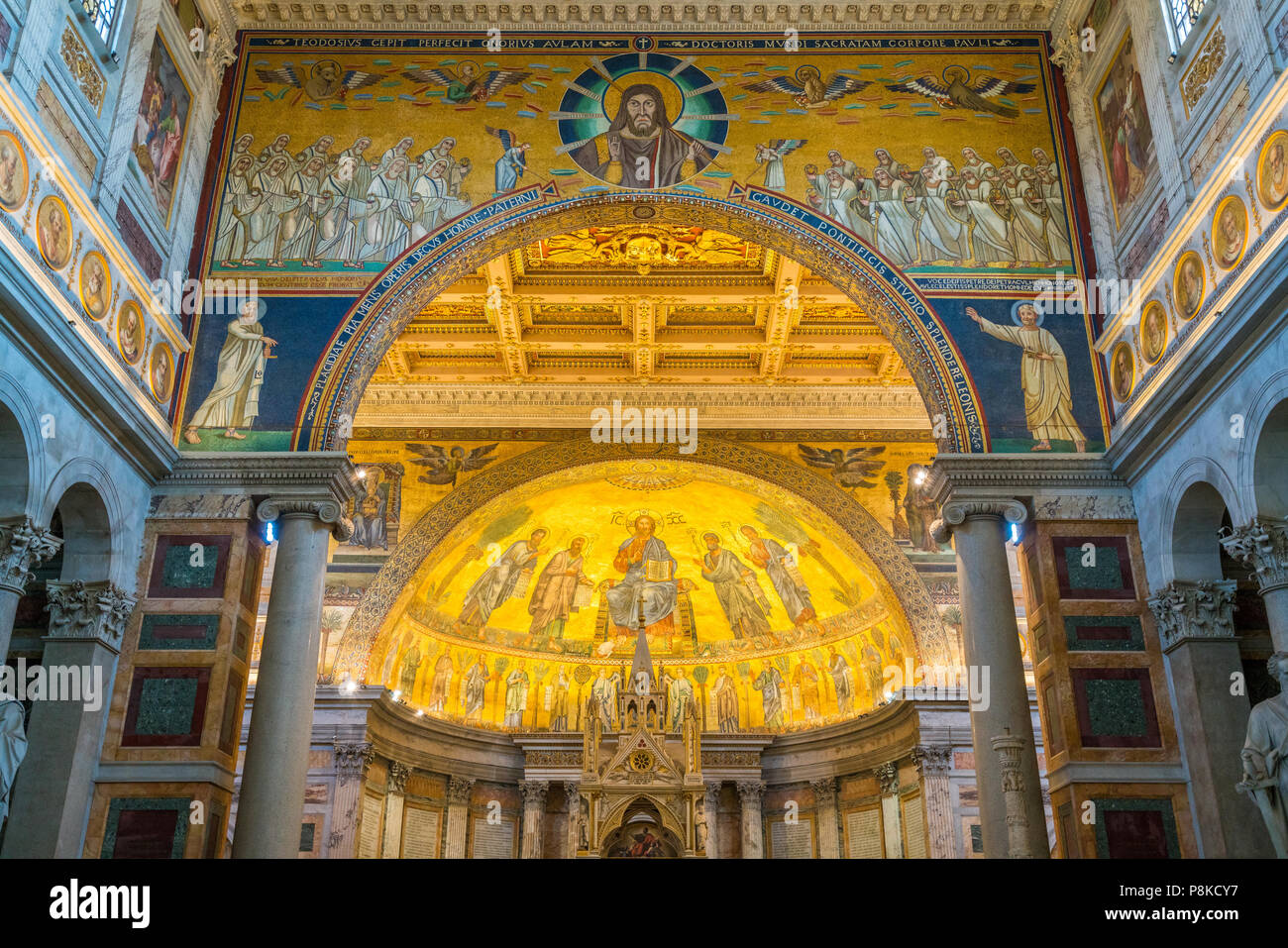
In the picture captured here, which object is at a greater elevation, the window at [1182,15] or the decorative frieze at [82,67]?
the window at [1182,15]

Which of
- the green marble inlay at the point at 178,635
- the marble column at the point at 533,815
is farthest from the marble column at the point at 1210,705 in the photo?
the marble column at the point at 533,815

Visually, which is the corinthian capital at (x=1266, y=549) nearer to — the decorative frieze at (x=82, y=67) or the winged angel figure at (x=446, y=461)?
the decorative frieze at (x=82, y=67)

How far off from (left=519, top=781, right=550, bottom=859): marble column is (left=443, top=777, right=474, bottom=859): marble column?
4.34ft

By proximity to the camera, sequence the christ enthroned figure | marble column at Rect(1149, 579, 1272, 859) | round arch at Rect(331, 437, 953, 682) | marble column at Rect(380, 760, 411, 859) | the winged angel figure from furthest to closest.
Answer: the winged angel figure, marble column at Rect(380, 760, 411, 859), round arch at Rect(331, 437, 953, 682), the christ enthroned figure, marble column at Rect(1149, 579, 1272, 859)

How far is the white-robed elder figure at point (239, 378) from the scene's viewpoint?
52.8 feet

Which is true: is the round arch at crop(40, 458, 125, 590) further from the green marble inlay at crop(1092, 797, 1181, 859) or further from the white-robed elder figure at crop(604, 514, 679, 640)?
the white-robed elder figure at crop(604, 514, 679, 640)

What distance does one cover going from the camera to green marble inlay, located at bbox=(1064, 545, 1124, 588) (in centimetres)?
1515

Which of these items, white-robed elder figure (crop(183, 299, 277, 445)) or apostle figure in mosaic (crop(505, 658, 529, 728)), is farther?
apostle figure in mosaic (crop(505, 658, 529, 728))

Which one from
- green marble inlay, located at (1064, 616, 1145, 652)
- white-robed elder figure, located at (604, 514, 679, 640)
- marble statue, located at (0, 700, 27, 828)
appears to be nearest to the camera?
marble statue, located at (0, 700, 27, 828)

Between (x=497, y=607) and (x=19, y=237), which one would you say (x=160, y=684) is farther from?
(x=497, y=607)

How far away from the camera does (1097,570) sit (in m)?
15.2

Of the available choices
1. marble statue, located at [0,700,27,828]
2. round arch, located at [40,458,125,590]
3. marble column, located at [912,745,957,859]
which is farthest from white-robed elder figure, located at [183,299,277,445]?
marble column, located at [912,745,957,859]

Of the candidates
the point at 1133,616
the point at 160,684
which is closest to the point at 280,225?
the point at 160,684

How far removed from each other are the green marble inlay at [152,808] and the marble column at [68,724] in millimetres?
277
